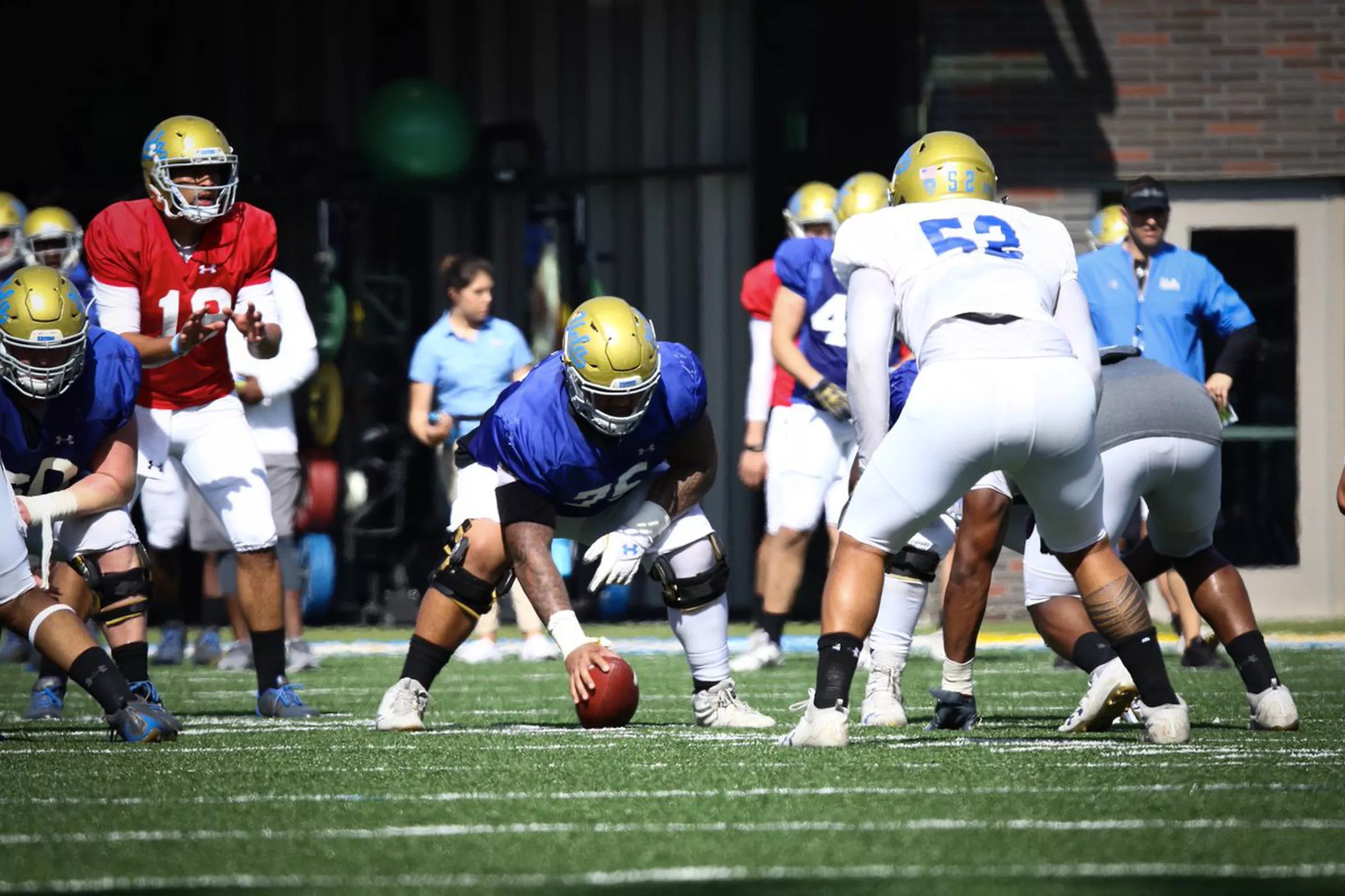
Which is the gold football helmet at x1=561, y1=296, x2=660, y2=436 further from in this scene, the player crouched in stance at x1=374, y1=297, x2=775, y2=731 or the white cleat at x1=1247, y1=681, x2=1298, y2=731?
the white cleat at x1=1247, y1=681, x2=1298, y2=731

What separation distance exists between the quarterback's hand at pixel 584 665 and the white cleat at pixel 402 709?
0.57 meters

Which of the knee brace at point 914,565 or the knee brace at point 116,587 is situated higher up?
the knee brace at point 914,565

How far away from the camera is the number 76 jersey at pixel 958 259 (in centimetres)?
553

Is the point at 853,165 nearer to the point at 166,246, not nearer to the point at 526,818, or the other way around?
the point at 166,246

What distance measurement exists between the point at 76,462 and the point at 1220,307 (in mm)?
4867

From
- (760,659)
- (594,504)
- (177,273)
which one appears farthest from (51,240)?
(594,504)

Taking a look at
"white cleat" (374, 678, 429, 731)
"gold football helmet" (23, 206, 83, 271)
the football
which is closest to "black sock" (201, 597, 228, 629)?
"gold football helmet" (23, 206, 83, 271)

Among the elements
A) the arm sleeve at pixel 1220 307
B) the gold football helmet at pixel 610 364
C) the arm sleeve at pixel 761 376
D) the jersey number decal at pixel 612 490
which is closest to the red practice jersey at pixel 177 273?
the jersey number decal at pixel 612 490

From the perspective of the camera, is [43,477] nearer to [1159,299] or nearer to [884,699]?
[884,699]

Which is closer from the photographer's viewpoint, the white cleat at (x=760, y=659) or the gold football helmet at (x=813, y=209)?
the white cleat at (x=760, y=659)

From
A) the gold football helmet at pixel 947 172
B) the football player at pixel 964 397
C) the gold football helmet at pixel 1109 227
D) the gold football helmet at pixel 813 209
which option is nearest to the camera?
the football player at pixel 964 397

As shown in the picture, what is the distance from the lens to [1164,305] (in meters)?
9.14

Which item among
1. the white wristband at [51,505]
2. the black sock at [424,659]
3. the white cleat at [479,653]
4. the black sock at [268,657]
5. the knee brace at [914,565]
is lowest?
the white cleat at [479,653]

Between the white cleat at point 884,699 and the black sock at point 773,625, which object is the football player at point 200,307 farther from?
the black sock at point 773,625
